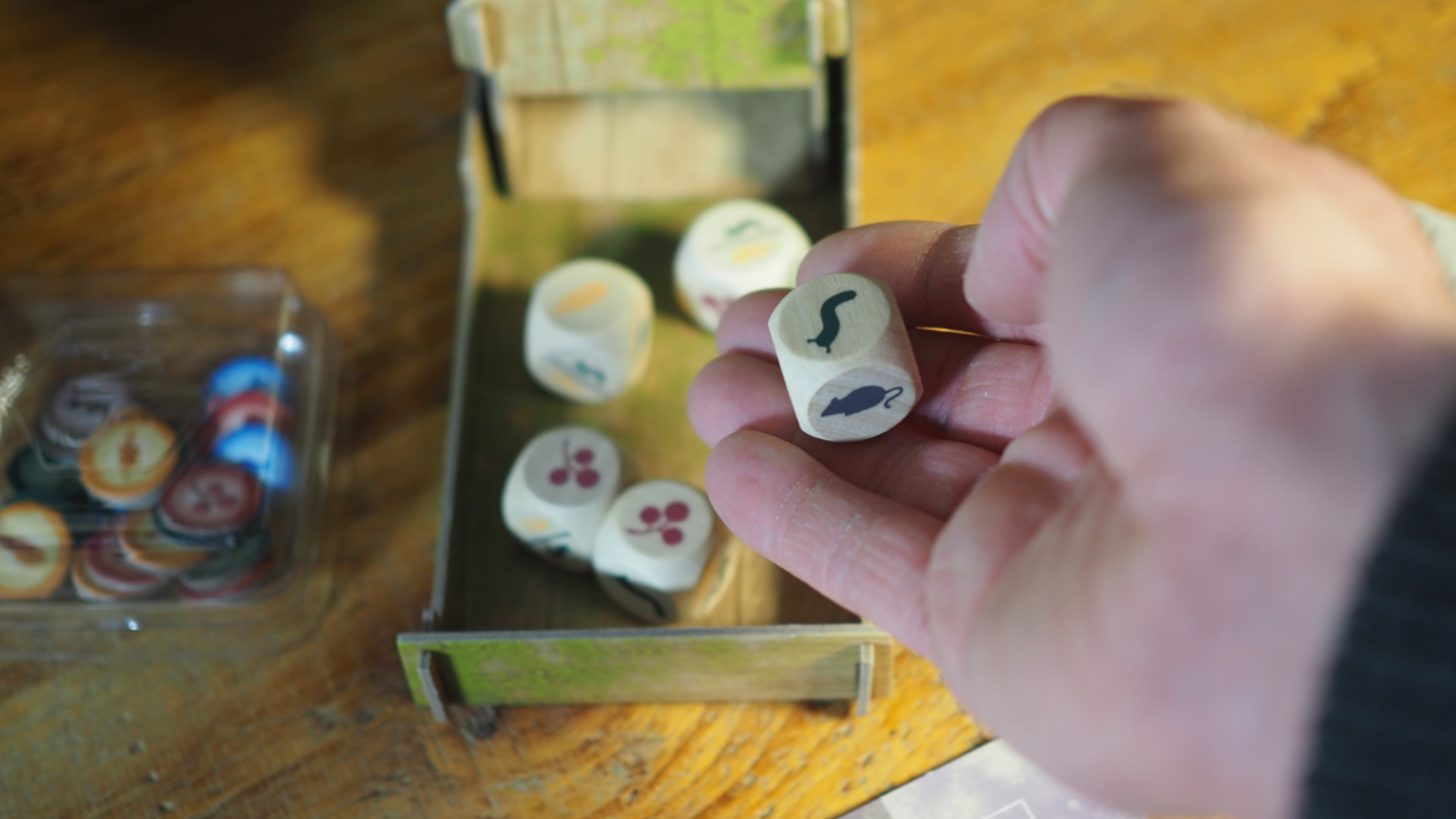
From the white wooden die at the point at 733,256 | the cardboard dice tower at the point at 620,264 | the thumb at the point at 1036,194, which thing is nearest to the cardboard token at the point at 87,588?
the cardboard dice tower at the point at 620,264

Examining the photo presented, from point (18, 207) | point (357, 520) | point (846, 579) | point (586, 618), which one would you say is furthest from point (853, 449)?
point (18, 207)

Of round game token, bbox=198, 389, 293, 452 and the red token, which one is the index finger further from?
the red token

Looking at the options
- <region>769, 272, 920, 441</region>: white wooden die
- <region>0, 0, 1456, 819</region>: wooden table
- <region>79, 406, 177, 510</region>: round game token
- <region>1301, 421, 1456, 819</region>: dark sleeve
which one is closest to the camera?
<region>1301, 421, 1456, 819</region>: dark sleeve

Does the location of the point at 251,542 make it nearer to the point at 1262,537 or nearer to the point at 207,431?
the point at 207,431

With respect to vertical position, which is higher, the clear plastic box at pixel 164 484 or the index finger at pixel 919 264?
the index finger at pixel 919 264

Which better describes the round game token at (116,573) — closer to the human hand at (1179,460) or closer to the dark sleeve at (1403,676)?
the human hand at (1179,460)

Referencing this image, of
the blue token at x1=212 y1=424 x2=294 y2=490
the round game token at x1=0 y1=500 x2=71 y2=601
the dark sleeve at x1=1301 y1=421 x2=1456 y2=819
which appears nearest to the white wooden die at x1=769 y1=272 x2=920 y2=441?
the dark sleeve at x1=1301 y1=421 x2=1456 y2=819
